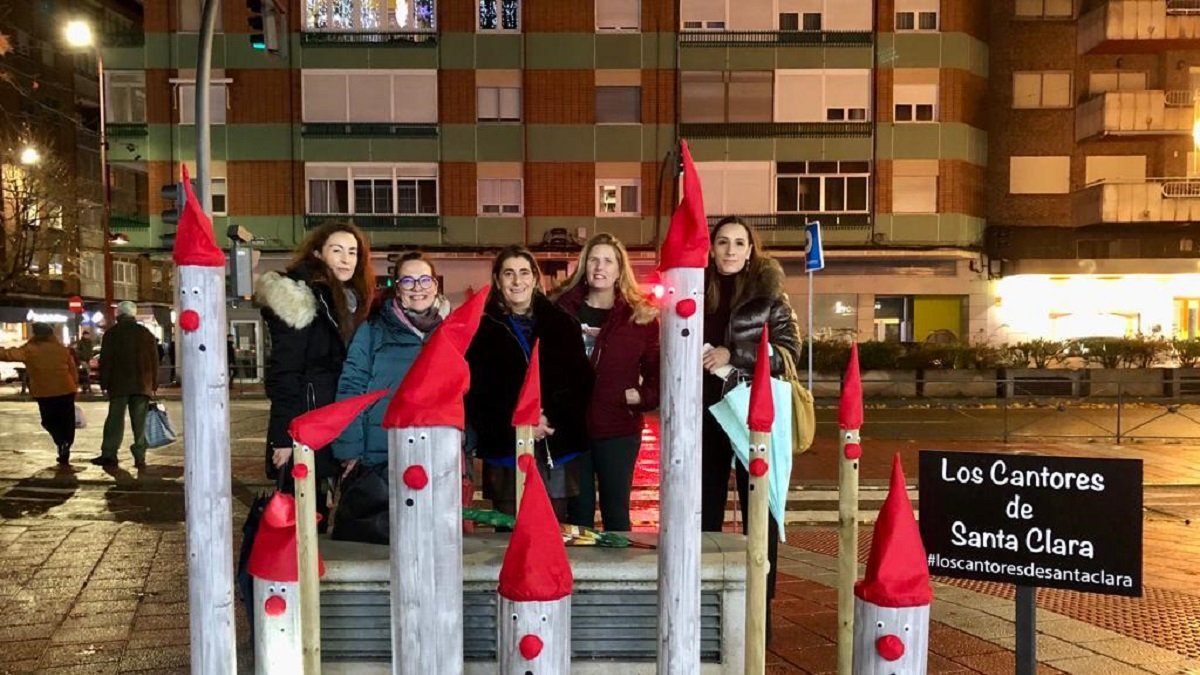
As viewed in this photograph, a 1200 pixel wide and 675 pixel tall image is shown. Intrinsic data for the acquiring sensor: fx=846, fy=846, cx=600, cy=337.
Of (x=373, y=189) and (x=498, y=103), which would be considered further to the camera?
(x=373, y=189)

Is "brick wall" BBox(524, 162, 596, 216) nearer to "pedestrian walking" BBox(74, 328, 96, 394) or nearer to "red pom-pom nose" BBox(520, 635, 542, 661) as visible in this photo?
"pedestrian walking" BBox(74, 328, 96, 394)

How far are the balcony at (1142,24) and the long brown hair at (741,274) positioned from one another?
28.0 metres

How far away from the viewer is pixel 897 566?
6.99 feet

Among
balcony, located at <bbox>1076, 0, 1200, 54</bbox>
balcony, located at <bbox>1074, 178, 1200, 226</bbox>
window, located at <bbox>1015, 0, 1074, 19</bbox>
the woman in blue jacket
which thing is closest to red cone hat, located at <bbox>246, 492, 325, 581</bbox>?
the woman in blue jacket

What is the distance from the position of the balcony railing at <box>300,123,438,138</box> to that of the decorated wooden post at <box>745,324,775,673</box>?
25.7 metres

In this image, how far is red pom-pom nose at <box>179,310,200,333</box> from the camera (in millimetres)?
2172

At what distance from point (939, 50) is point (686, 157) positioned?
28.1 meters

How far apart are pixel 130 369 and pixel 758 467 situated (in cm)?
941

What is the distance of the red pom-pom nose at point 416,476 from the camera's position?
2.00m

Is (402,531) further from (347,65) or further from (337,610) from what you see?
(347,65)

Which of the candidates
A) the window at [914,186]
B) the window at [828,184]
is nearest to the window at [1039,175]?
the window at [914,186]

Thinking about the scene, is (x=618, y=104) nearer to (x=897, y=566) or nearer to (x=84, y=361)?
(x=84, y=361)

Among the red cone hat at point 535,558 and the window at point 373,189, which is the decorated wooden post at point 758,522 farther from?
the window at point 373,189

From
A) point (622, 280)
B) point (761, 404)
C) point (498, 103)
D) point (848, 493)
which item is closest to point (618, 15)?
point (498, 103)
